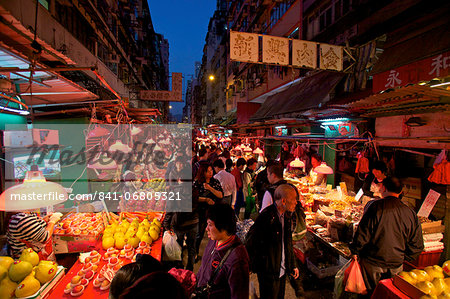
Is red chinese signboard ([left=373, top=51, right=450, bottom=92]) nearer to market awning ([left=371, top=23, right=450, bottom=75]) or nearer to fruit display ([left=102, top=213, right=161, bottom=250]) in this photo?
market awning ([left=371, top=23, right=450, bottom=75])

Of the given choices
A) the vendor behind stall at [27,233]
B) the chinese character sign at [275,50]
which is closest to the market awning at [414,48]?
the chinese character sign at [275,50]

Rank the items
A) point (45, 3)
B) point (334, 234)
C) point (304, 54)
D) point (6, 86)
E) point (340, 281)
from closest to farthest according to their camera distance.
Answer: point (340, 281) → point (6, 86) → point (334, 234) → point (304, 54) → point (45, 3)

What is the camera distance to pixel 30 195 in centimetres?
246

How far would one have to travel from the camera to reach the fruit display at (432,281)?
2896mm

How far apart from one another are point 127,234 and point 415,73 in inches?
274

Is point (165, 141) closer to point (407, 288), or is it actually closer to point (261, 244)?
point (261, 244)

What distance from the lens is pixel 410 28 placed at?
19.4 ft

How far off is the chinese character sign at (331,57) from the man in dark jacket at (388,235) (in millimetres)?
5184

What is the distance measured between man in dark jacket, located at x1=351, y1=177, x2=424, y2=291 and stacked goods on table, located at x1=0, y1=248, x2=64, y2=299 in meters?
4.85

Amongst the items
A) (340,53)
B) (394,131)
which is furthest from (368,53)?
(394,131)

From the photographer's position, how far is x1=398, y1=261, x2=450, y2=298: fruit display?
290 cm

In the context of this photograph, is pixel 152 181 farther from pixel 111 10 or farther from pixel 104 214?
pixel 111 10

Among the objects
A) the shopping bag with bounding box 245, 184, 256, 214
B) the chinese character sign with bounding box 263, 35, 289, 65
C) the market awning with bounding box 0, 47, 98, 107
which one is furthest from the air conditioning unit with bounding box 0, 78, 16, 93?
the shopping bag with bounding box 245, 184, 256, 214

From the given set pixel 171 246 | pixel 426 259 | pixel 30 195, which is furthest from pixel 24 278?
pixel 426 259
